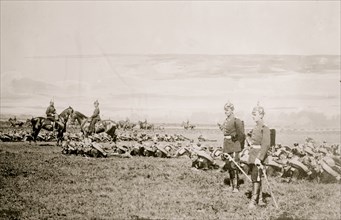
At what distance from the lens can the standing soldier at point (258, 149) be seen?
226 inches

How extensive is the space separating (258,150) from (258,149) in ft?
0.05

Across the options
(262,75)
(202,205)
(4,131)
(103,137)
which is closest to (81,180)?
(202,205)

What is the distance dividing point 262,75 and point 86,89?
156 inches

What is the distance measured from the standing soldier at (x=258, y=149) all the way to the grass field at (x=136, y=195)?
26cm

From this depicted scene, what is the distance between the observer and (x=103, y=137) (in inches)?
591

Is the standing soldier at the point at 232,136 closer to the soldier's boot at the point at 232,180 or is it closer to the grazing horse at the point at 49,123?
the soldier's boot at the point at 232,180

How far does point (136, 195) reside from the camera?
20.0 ft

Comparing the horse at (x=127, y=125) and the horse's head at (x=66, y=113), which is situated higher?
the horse's head at (x=66, y=113)

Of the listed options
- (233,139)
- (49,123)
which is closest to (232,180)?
(233,139)

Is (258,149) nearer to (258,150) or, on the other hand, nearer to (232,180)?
(258,150)

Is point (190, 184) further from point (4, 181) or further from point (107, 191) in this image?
point (4, 181)

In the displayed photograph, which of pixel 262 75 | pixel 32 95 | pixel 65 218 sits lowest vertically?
pixel 65 218

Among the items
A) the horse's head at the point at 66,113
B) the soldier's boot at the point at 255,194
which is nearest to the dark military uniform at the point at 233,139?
the soldier's boot at the point at 255,194

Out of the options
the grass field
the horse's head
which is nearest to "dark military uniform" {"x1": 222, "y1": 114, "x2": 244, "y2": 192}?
the grass field
